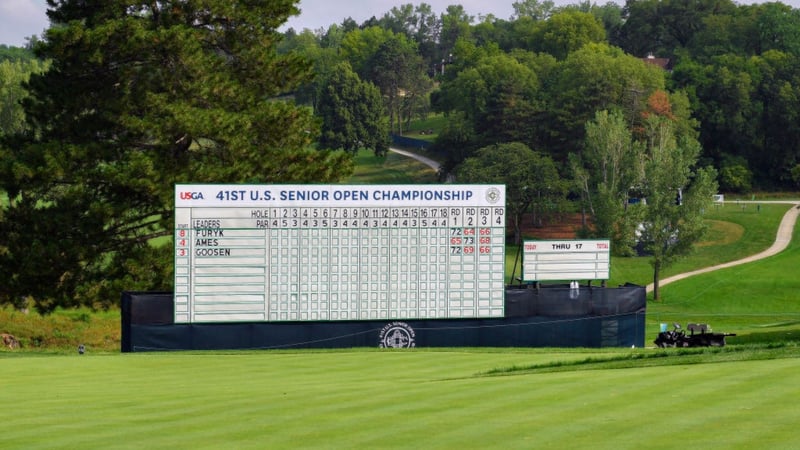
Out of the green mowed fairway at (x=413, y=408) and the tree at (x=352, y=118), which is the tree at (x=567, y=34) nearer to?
the tree at (x=352, y=118)

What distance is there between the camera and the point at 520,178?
102m

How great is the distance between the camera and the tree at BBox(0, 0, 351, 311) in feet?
150

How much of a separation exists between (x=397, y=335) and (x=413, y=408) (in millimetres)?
17805

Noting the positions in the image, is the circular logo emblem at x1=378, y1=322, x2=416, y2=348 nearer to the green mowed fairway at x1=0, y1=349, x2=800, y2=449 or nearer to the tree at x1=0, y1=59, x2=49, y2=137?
the green mowed fairway at x1=0, y1=349, x2=800, y2=449

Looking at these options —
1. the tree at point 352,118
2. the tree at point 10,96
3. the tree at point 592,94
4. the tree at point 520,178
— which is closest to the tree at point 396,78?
the tree at point 352,118

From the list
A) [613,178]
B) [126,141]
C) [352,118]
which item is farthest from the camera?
[352,118]

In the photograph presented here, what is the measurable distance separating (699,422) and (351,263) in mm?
20265

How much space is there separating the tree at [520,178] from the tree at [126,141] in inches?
2042

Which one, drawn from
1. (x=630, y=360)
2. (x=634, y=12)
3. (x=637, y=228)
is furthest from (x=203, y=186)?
(x=634, y=12)

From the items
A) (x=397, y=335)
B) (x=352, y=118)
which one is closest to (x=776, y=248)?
(x=397, y=335)

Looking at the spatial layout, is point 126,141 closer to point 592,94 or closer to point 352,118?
point 592,94

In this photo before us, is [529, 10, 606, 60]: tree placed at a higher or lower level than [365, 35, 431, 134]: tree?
higher

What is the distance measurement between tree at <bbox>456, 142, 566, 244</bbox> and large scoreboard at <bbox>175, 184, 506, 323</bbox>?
6318 cm

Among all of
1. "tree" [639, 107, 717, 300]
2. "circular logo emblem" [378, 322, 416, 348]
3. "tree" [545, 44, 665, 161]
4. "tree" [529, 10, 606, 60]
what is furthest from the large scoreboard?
"tree" [529, 10, 606, 60]
